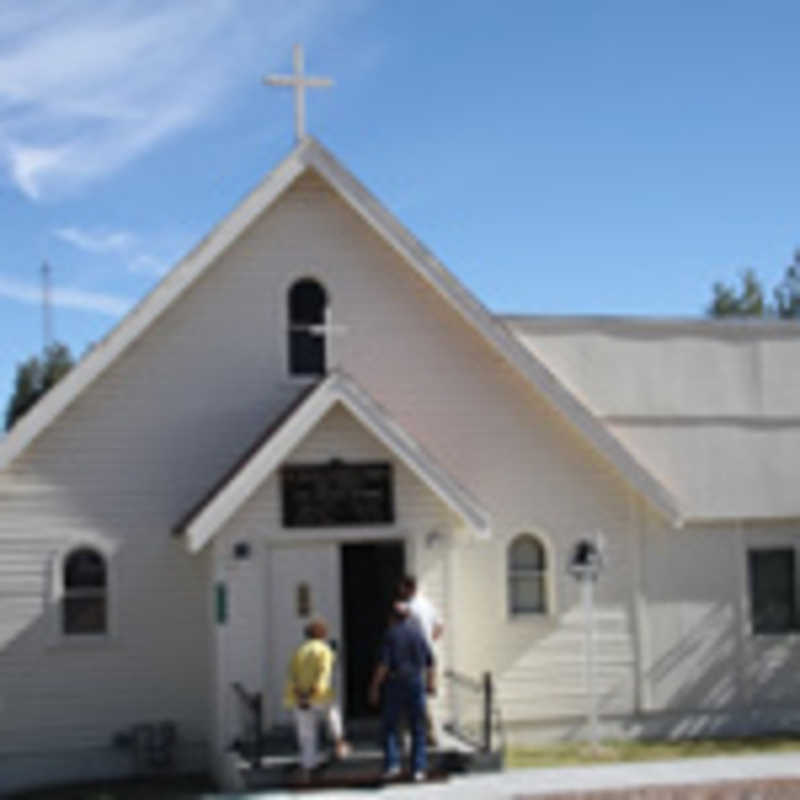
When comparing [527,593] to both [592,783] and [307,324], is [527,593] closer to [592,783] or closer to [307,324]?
[592,783]

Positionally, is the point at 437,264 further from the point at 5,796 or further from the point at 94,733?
the point at 5,796

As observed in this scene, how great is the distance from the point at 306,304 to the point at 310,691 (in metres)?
5.82

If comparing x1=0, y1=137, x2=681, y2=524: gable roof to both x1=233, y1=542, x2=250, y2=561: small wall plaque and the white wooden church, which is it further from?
x1=233, y1=542, x2=250, y2=561: small wall plaque

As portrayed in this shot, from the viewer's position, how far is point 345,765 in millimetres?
14992

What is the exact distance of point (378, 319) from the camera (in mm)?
18516

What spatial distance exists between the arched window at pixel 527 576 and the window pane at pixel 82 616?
5.39m

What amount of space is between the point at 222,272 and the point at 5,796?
700 centimetres

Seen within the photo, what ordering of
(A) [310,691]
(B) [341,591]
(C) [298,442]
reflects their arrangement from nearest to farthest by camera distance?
(A) [310,691] → (C) [298,442] → (B) [341,591]

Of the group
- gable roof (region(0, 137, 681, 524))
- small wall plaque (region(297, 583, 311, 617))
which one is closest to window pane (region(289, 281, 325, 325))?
gable roof (region(0, 137, 681, 524))

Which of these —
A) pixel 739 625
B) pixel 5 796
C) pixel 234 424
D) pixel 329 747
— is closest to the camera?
pixel 329 747

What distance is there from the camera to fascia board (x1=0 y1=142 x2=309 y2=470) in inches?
666

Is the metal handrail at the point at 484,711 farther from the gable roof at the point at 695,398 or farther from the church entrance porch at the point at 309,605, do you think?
the gable roof at the point at 695,398

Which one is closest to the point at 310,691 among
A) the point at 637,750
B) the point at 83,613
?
the point at 83,613

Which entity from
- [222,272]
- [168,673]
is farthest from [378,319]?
[168,673]
